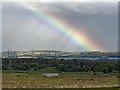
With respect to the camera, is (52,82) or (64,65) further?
(64,65)

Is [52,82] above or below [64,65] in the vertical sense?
below

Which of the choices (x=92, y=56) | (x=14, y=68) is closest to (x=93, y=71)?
(x=92, y=56)

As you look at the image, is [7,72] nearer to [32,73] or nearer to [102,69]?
[32,73]

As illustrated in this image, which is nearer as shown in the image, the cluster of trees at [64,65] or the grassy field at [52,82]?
the grassy field at [52,82]

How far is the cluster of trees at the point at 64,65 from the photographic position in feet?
69.9

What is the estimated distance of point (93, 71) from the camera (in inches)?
883

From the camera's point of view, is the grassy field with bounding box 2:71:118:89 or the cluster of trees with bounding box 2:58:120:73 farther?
the cluster of trees with bounding box 2:58:120:73

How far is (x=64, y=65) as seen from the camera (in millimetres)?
24281

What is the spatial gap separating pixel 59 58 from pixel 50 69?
2.85 metres

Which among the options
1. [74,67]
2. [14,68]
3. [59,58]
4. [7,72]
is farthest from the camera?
[59,58]

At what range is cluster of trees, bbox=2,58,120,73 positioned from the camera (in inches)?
839

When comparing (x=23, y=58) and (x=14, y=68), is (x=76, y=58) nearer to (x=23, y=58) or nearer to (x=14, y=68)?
Result: (x=23, y=58)

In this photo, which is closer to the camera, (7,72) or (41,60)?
(7,72)

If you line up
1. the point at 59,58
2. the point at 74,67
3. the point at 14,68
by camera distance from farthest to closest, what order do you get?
the point at 59,58 < the point at 74,67 < the point at 14,68
